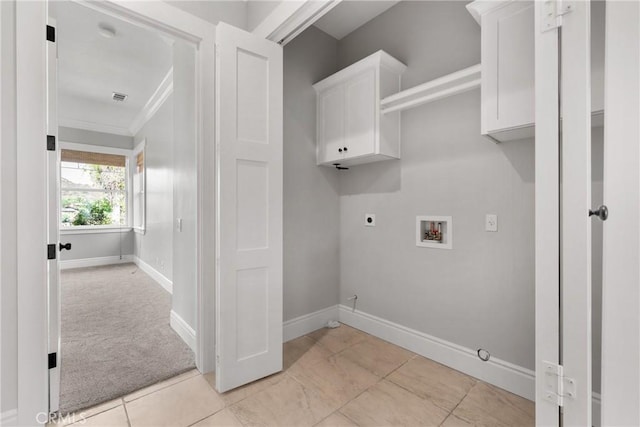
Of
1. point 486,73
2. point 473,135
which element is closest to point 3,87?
point 486,73

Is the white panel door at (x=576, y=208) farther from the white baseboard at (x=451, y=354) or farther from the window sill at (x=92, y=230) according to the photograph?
the window sill at (x=92, y=230)

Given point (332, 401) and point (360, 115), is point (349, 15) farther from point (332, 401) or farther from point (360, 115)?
point (332, 401)

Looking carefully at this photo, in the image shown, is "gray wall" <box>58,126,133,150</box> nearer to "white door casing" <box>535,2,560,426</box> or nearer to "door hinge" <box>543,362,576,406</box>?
"white door casing" <box>535,2,560,426</box>

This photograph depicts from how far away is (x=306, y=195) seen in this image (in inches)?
106

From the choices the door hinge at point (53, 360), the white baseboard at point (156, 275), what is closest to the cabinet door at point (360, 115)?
the door hinge at point (53, 360)

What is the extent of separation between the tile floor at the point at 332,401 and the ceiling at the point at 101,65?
2.23m

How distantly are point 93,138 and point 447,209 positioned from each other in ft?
A: 21.9

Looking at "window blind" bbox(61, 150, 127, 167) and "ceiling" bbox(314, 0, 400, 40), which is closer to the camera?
"ceiling" bbox(314, 0, 400, 40)

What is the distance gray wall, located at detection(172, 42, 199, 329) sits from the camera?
7.75ft

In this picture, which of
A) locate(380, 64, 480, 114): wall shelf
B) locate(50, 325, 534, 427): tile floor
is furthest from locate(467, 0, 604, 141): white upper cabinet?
locate(50, 325, 534, 427): tile floor

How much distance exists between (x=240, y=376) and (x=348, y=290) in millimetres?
1324

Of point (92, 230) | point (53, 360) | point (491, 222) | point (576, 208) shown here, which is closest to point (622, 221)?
point (576, 208)

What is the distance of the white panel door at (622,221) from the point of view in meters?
0.91

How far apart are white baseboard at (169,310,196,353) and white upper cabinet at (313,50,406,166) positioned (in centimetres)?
187
